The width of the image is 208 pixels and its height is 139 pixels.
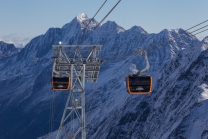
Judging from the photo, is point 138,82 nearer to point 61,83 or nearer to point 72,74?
point 72,74

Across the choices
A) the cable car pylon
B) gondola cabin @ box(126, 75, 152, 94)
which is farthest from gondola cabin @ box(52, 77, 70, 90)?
gondola cabin @ box(126, 75, 152, 94)

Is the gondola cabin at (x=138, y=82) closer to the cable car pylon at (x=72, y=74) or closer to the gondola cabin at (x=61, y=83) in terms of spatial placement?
the cable car pylon at (x=72, y=74)

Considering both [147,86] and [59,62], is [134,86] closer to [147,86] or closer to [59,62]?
[147,86]

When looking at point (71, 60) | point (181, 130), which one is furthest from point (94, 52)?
point (181, 130)

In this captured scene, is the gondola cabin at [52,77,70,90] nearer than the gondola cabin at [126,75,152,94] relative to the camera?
No

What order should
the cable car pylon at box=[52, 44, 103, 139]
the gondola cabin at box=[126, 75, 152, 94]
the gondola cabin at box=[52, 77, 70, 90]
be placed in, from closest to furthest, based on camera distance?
the gondola cabin at box=[126, 75, 152, 94], the cable car pylon at box=[52, 44, 103, 139], the gondola cabin at box=[52, 77, 70, 90]

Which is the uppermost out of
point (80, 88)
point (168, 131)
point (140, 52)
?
point (140, 52)

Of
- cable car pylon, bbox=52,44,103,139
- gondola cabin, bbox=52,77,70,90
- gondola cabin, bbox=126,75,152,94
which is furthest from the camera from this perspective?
gondola cabin, bbox=52,77,70,90

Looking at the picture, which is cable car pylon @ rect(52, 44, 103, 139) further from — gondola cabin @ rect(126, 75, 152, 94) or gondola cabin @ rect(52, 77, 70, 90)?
gondola cabin @ rect(126, 75, 152, 94)

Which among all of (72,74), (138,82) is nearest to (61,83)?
(72,74)
